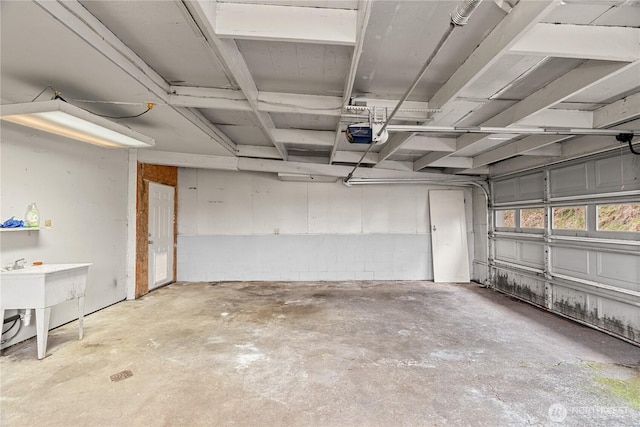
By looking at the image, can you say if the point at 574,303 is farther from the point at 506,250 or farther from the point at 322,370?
the point at 322,370

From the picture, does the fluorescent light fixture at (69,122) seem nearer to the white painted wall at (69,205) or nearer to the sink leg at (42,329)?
the white painted wall at (69,205)

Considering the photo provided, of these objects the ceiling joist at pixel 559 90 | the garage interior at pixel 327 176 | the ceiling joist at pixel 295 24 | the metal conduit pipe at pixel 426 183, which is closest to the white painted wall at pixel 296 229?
the metal conduit pipe at pixel 426 183

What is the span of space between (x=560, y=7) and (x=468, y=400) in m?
2.51

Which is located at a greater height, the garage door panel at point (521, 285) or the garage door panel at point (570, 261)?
the garage door panel at point (570, 261)

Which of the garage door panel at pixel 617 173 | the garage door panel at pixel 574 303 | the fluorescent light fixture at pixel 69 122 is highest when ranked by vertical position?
the fluorescent light fixture at pixel 69 122

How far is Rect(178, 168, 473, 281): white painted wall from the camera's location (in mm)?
6082

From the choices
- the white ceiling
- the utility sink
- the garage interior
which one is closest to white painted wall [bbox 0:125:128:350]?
the garage interior

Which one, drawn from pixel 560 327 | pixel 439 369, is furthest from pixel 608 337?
pixel 439 369

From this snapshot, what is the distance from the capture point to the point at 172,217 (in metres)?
5.88

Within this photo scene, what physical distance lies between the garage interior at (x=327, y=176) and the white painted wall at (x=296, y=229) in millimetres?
490

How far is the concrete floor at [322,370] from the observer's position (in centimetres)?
194

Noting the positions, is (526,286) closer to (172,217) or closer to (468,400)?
(468,400)

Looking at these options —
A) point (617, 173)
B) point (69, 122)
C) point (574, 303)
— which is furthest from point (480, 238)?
point (69, 122)

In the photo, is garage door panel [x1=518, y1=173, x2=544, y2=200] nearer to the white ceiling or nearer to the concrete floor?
the white ceiling
